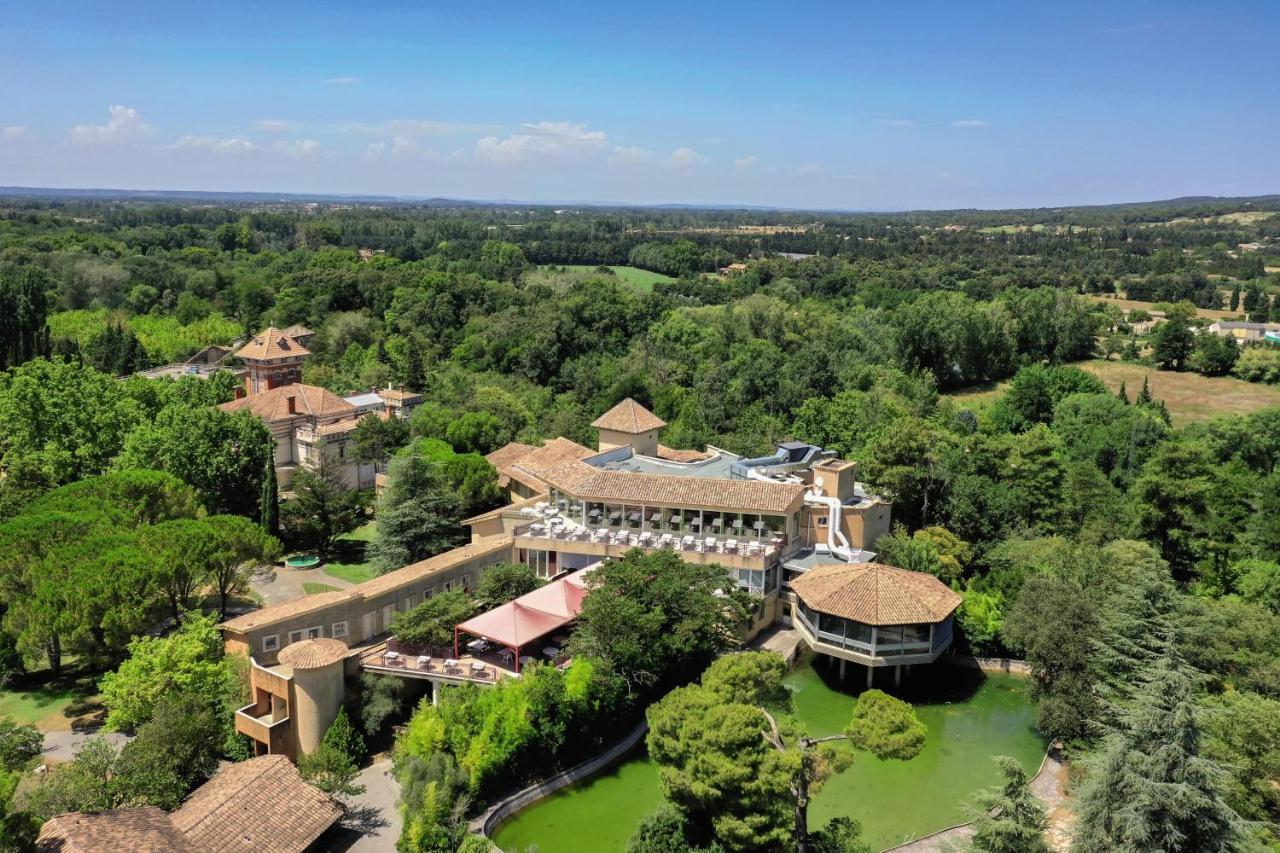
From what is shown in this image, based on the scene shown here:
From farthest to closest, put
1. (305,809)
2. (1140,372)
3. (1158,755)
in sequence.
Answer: (1140,372) < (305,809) < (1158,755)

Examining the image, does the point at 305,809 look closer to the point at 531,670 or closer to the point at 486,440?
the point at 531,670

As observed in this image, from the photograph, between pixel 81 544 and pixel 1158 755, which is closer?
pixel 1158 755

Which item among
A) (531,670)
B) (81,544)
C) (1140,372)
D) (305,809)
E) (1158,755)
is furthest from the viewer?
(1140,372)

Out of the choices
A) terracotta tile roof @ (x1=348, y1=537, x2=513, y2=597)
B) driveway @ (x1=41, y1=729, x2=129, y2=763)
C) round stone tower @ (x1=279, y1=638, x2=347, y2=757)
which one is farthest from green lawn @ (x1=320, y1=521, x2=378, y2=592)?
round stone tower @ (x1=279, y1=638, x2=347, y2=757)

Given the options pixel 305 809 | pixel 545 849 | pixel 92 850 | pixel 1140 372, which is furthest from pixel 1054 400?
pixel 92 850

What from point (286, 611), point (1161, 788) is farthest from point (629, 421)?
point (1161, 788)

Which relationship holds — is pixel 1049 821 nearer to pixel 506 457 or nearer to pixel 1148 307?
pixel 506 457

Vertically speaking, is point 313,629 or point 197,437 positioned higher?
point 197,437

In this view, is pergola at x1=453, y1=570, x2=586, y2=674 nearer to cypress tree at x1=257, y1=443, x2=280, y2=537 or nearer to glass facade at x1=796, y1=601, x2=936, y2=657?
glass facade at x1=796, y1=601, x2=936, y2=657
